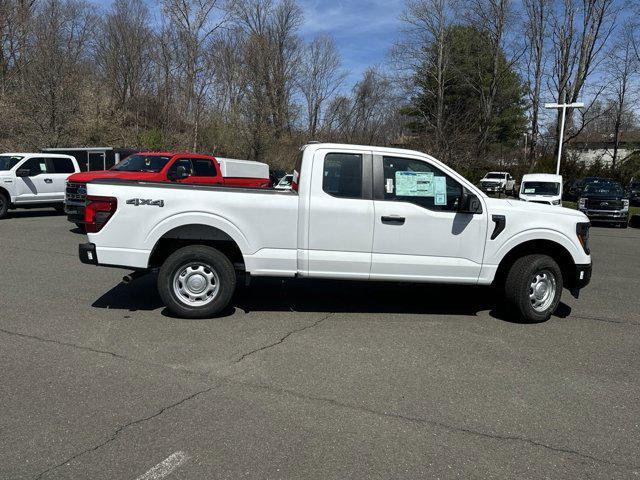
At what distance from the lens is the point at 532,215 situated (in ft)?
20.4

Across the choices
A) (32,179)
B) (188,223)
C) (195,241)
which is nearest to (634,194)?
(32,179)

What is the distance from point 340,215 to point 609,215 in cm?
1818

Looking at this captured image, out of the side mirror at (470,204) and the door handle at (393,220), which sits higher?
the side mirror at (470,204)

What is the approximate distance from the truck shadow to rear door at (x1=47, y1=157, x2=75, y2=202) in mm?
10115

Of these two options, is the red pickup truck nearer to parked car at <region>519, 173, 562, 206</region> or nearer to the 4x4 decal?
the 4x4 decal

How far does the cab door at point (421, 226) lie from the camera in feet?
19.6

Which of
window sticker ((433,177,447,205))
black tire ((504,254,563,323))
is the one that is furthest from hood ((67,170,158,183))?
black tire ((504,254,563,323))

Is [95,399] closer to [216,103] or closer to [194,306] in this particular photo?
[194,306]

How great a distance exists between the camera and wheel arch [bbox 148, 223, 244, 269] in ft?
19.4

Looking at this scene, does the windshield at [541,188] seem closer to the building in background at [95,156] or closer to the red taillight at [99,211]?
the building in background at [95,156]

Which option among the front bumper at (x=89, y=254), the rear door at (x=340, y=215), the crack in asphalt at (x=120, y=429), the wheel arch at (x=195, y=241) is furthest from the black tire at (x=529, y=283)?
the front bumper at (x=89, y=254)

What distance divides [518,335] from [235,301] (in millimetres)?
3550

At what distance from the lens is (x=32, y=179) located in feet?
52.2

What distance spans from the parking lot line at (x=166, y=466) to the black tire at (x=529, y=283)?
4.40m
